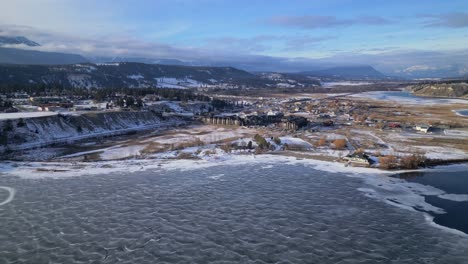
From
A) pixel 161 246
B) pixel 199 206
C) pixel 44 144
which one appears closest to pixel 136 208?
pixel 199 206

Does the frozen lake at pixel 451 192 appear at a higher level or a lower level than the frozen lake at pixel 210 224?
higher

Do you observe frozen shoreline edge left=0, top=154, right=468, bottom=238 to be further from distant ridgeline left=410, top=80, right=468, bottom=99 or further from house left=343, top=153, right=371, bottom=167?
distant ridgeline left=410, top=80, right=468, bottom=99

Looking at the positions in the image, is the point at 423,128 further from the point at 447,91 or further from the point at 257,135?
the point at 447,91

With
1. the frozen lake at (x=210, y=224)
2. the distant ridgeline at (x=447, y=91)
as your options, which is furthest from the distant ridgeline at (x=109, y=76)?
the distant ridgeline at (x=447, y=91)

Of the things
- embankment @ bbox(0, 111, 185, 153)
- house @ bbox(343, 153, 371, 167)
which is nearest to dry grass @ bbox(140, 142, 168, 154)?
embankment @ bbox(0, 111, 185, 153)

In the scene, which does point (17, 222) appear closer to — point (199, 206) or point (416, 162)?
point (199, 206)

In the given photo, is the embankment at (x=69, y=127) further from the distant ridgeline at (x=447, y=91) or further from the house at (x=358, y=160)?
the distant ridgeline at (x=447, y=91)

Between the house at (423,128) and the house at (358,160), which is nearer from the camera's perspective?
the house at (358,160)

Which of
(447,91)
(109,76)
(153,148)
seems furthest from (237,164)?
(447,91)
